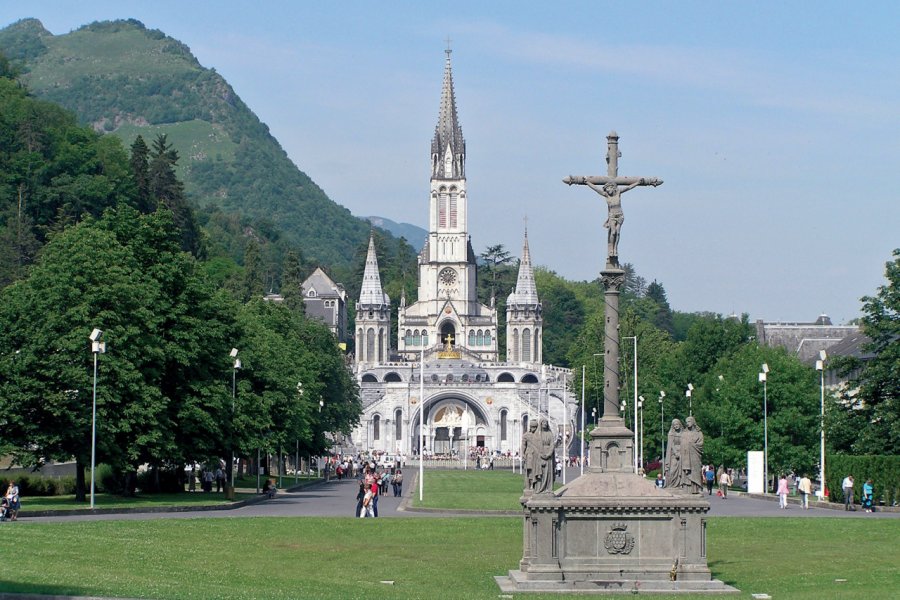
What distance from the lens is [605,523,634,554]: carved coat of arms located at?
28000 mm

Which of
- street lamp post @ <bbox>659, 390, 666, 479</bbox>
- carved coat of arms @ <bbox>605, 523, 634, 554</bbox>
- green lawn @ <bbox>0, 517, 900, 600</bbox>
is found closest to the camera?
green lawn @ <bbox>0, 517, 900, 600</bbox>

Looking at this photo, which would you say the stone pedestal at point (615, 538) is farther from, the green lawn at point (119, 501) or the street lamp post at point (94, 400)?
the street lamp post at point (94, 400)

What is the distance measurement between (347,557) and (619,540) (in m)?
8.39

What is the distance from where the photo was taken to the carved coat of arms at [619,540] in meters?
28.0

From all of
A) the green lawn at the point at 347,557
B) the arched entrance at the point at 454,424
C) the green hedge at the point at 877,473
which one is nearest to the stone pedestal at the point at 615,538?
the green lawn at the point at 347,557

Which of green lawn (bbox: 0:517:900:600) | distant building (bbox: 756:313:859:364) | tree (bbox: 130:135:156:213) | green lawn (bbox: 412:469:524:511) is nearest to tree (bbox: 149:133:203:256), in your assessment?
tree (bbox: 130:135:156:213)

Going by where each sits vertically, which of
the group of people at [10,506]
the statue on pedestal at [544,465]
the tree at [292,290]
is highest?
the tree at [292,290]

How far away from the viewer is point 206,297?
214 feet

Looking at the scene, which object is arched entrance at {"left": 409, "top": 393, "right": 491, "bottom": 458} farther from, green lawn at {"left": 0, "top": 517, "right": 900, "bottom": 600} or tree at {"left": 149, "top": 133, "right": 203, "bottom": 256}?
green lawn at {"left": 0, "top": 517, "right": 900, "bottom": 600}

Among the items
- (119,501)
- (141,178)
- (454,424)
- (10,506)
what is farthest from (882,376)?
(454,424)

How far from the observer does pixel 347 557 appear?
34.5 meters

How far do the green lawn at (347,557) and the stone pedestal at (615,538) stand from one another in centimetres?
117

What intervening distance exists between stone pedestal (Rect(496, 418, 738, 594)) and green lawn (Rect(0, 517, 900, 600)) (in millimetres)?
1172

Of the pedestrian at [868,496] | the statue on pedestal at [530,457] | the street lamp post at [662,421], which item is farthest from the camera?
the street lamp post at [662,421]
